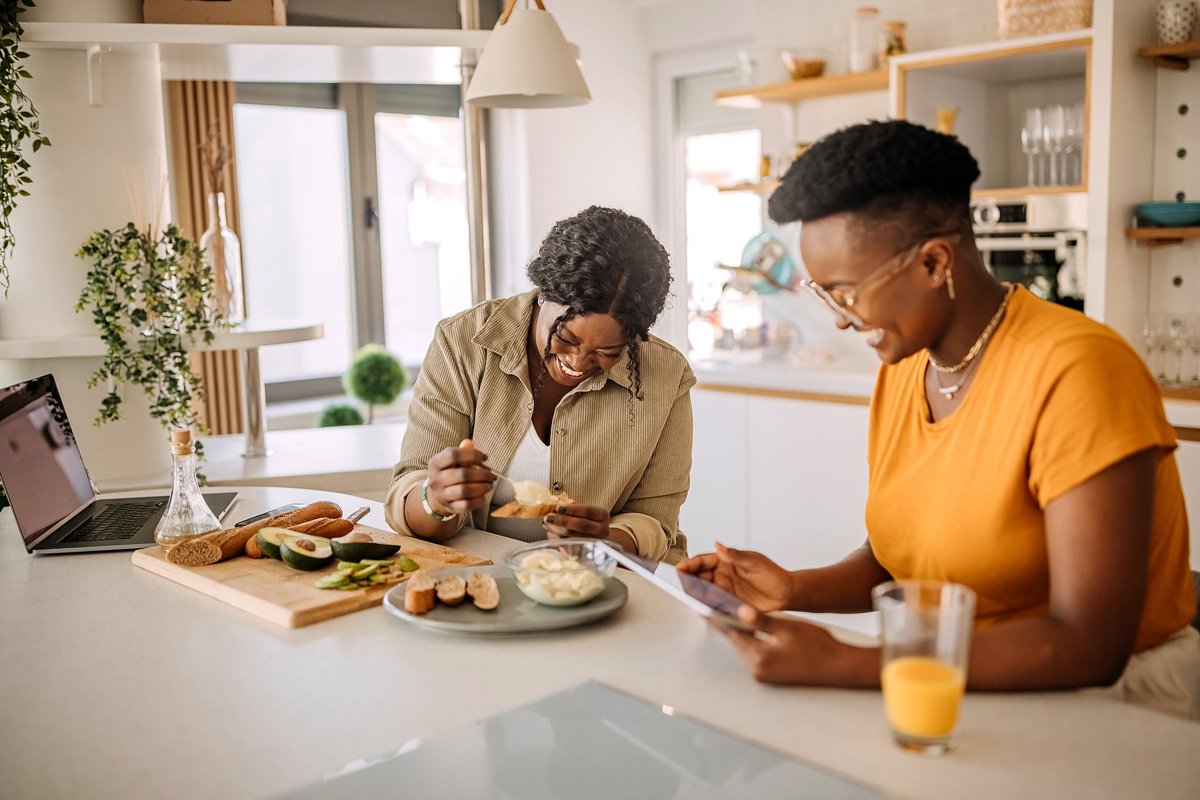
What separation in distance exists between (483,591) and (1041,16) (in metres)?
2.86

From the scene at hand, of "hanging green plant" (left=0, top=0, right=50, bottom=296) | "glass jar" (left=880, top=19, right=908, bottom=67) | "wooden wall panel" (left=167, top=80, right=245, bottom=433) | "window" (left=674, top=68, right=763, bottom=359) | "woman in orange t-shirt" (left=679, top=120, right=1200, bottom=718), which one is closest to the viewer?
"woman in orange t-shirt" (left=679, top=120, right=1200, bottom=718)

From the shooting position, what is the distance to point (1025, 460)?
4.33ft

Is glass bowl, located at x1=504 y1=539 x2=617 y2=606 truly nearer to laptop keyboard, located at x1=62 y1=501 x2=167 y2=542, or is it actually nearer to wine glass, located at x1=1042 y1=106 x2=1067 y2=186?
laptop keyboard, located at x1=62 y1=501 x2=167 y2=542

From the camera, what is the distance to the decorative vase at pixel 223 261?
312 cm

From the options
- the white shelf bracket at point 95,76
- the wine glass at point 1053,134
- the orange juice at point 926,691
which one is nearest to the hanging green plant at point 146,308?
the white shelf bracket at point 95,76

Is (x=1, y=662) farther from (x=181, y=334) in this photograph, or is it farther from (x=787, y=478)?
(x=787, y=478)

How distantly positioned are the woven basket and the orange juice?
293 centimetres

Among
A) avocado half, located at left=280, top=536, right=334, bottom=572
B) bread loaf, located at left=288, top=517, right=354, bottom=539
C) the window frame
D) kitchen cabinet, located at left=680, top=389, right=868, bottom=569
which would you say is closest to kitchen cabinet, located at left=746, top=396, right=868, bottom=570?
kitchen cabinet, located at left=680, top=389, right=868, bottom=569

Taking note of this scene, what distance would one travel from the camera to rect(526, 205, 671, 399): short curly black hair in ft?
6.29

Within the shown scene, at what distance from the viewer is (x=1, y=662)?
1.42 m

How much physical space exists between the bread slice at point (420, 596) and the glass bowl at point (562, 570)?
12 cm

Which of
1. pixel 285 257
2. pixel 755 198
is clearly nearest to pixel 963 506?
pixel 755 198

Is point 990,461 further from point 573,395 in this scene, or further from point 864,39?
point 864,39

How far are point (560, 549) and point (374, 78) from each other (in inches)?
79.3
